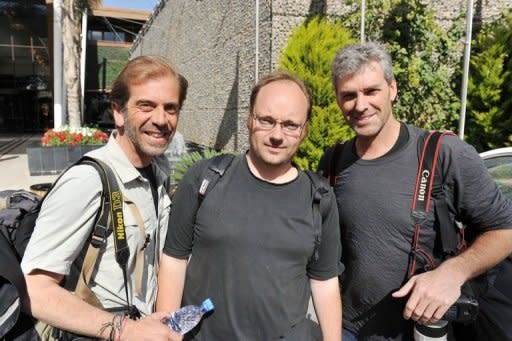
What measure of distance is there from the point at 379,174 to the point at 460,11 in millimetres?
9578

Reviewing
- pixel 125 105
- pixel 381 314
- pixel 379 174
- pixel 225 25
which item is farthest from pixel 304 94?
pixel 225 25

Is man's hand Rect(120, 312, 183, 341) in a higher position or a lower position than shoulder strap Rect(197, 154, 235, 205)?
lower


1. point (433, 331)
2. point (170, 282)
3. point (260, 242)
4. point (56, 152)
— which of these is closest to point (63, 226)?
point (170, 282)

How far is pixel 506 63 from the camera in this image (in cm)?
853

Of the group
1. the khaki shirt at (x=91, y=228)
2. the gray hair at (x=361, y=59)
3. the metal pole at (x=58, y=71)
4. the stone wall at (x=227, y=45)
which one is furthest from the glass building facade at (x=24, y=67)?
the gray hair at (x=361, y=59)

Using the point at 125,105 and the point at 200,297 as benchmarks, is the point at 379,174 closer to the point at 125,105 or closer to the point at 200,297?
the point at 200,297

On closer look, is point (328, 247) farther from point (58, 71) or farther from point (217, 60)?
point (58, 71)

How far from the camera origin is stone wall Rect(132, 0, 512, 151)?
9.05 metres

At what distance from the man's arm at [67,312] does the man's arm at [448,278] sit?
3.42ft

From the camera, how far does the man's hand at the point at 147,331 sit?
147cm

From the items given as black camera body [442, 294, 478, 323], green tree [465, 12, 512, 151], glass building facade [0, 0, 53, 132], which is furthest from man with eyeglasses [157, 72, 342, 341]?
glass building facade [0, 0, 53, 132]

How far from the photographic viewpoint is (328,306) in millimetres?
1837

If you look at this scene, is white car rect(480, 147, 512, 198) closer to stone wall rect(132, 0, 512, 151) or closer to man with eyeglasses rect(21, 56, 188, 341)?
man with eyeglasses rect(21, 56, 188, 341)

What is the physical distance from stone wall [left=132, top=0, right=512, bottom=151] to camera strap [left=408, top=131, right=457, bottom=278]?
25.3 ft
